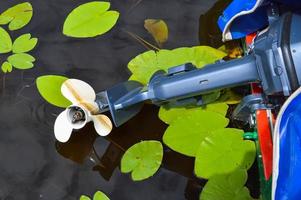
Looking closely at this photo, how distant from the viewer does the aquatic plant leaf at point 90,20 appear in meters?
1.45

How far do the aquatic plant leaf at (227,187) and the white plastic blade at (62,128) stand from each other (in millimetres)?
363

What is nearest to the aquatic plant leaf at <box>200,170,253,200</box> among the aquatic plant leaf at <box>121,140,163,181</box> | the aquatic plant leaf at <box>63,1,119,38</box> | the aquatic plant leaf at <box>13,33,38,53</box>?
the aquatic plant leaf at <box>121,140,163,181</box>

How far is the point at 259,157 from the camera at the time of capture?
1.13 metres

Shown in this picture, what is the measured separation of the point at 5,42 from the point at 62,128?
37 centimetres

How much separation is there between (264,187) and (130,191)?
32 cm

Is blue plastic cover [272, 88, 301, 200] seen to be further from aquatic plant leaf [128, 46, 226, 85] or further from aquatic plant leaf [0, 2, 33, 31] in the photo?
aquatic plant leaf [0, 2, 33, 31]

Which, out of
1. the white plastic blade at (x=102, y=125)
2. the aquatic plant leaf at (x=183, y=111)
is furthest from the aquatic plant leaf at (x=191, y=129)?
the white plastic blade at (x=102, y=125)

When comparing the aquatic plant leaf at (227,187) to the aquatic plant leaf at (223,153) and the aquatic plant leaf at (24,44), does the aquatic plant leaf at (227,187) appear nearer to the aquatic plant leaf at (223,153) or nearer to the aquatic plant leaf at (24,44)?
the aquatic plant leaf at (223,153)

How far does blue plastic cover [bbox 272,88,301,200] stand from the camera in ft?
2.74

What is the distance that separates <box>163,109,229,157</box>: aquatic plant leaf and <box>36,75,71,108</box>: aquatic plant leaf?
29 cm

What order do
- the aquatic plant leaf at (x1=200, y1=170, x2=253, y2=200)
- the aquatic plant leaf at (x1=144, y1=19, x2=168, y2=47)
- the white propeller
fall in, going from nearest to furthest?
the aquatic plant leaf at (x1=200, y1=170, x2=253, y2=200) < the white propeller < the aquatic plant leaf at (x1=144, y1=19, x2=168, y2=47)

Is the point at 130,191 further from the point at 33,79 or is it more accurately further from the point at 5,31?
the point at 5,31

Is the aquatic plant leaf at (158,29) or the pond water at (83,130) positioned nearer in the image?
the pond water at (83,130)

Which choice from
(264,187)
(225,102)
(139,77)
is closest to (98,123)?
(139,77)
